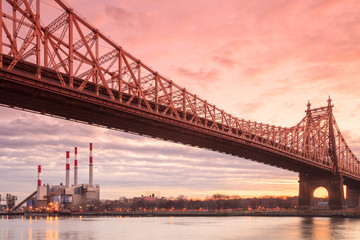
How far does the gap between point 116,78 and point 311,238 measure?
22.8m

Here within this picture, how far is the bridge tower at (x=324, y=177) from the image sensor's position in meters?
90.8

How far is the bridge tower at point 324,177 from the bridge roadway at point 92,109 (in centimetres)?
3121

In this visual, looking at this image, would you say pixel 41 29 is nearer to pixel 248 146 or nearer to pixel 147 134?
pixel 147 134

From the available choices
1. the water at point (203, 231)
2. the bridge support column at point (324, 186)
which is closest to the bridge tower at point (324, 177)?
the bridge support column at point (324, 186)

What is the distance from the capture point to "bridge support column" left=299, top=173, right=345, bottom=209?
9056 centimetres

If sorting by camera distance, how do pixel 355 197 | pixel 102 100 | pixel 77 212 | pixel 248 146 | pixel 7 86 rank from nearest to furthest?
pixel 7 86 < pixel 102 100 < pixel 248 146 < pixel 355 197 < pixel 77 212

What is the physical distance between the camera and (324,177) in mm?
93875

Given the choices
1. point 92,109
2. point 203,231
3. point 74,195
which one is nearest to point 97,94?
point 92,109

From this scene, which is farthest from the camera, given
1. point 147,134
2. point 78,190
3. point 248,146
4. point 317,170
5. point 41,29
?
point 78,190

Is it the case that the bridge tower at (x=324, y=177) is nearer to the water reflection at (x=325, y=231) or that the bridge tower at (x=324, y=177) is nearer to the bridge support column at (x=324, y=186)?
the bridge support column at (x=324, y=186)

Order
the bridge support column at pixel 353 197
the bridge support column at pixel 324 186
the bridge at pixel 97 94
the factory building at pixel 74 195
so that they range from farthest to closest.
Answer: the factory building at pixel 74 195
the bridge support column at pixel 353 197
the bridge support column at pixel 324 186
the bridge at pixel 97 94

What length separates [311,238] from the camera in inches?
1603

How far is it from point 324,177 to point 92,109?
223 feet

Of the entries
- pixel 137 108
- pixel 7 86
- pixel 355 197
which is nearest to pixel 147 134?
pixel 137 108
